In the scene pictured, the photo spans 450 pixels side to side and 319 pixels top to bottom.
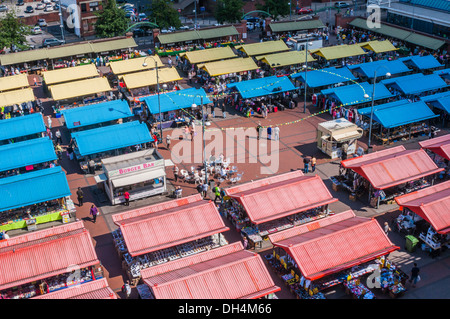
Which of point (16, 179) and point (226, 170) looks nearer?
point (16, 179)

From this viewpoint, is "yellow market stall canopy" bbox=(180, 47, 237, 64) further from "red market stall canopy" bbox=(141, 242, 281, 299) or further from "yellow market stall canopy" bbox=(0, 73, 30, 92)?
"red market stall canopy" bbox=(141, 242, 281, 299)

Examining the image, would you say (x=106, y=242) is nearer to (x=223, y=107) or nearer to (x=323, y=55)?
(x=223, y=107)

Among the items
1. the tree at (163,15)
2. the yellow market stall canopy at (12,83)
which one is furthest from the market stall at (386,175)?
the tree at (163,15)

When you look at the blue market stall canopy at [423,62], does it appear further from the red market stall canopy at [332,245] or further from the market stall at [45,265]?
the market stall at [45,265]

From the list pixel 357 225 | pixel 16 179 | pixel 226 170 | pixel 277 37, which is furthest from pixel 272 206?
pixel 277 37

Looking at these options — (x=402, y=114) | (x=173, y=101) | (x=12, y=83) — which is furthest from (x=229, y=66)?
(x=12, y=83)
